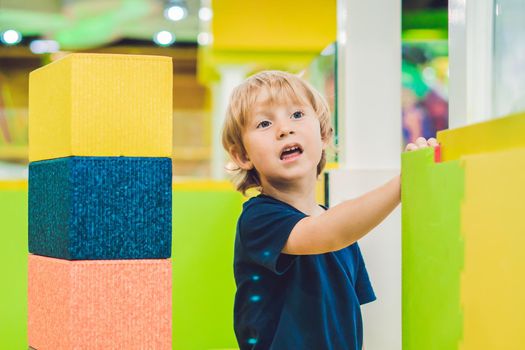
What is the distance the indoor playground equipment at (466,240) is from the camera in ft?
2.82

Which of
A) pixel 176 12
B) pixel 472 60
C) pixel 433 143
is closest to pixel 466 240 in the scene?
pixel 433 143

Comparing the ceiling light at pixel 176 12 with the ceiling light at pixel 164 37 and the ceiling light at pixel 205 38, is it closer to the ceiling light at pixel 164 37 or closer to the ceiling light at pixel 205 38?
the ceiling light at pixel 164 37

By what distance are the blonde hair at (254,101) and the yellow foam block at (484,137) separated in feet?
1.36

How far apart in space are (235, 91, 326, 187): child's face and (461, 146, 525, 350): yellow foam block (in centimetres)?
47

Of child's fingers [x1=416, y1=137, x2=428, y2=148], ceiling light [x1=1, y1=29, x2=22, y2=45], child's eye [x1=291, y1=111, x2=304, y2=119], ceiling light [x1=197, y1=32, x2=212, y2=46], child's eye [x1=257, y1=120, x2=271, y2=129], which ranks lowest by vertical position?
child's fingers [x1=416, y1=137, x2=428, y2=148]

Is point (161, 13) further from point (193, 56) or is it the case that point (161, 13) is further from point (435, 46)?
point (435, 46)

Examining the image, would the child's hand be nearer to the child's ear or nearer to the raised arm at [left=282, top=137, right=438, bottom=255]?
the raised arm at [left=282, top=137, right=438, bottom=255]

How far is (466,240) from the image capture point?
982 millimetres

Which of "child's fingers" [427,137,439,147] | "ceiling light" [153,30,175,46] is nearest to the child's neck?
"child's fingers" [427,137,439,147]

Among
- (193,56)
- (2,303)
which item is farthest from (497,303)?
(193,56)

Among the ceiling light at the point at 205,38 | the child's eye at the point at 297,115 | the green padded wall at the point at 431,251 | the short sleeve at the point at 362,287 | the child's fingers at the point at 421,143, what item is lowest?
the short sleeve at the point at 362,287

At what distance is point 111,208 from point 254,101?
0.36m

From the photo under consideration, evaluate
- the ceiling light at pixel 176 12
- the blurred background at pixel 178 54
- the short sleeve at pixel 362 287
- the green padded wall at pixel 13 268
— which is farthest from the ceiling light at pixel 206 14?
the short sleeve at pixel 362 287

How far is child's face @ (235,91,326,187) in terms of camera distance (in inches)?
55.5
